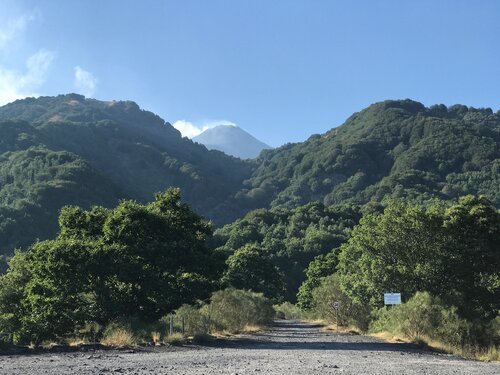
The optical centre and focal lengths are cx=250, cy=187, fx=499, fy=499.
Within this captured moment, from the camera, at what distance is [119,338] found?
20.6 meters

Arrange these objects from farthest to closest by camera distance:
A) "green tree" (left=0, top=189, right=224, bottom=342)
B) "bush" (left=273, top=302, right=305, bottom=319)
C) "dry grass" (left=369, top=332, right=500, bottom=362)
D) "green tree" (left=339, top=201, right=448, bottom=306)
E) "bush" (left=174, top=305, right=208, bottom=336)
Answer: "bush" (left=273, top=302, right=305, bottom=319) < "green tree" (left=339, top=201, right=448, bottom=306) < "bush" (left=174, top=305, right=208, bottom=336) < "green tree" (left=0, top=189, right=224, bottom=342) < "dry grass" (left=369, top=332, right=500, bottom=362)

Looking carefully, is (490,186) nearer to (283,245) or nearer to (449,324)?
(283,245)

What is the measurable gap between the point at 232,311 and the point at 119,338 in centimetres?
1661

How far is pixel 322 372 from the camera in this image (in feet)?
41.1

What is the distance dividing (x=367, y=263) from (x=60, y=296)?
62.3 ft

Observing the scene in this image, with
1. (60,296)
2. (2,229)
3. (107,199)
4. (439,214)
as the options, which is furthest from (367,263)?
(107,199)

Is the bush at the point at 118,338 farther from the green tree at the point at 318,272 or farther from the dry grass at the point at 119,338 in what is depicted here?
the green tree at the point at 318,272

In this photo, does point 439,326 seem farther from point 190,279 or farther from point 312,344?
point 190,279

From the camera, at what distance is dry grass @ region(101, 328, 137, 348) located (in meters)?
20.4

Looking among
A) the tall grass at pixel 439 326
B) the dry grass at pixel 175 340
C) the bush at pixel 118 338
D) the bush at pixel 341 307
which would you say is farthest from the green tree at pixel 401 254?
the bush at pixel 118 338

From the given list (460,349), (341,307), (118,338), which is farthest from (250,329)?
(118,338)

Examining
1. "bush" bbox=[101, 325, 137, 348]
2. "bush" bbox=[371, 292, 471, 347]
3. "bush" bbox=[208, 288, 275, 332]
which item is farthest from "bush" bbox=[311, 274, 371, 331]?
"bush" bbox=[101, 325, 137, 348]

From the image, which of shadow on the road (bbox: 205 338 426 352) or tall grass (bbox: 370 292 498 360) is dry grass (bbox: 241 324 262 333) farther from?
tall grass (bbox: 370 292 498 360)

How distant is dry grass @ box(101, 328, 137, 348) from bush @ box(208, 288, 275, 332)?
480 inches
